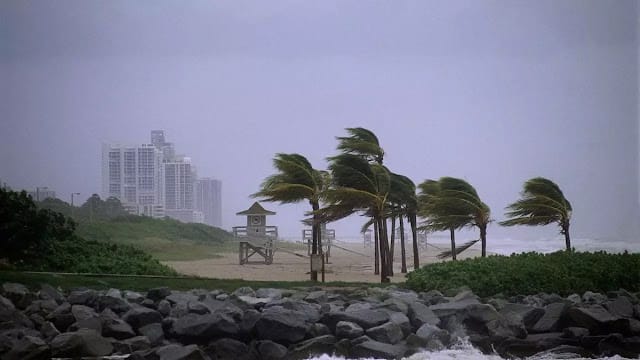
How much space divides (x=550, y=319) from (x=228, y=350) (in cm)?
219

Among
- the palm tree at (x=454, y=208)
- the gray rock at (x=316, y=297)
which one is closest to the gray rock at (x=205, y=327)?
the gray rock at (x=316, y=297)

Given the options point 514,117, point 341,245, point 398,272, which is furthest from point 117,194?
point 514,117

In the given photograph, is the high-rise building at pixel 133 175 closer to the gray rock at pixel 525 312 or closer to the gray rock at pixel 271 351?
the gray rock at pixel 271 351

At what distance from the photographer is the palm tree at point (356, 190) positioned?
413cm

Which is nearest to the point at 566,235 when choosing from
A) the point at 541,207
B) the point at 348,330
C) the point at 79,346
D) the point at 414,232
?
the point at 541,207

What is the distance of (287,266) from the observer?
4.22 m

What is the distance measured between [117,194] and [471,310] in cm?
252

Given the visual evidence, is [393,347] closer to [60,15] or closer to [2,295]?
[2,295]

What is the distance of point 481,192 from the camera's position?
4340mm

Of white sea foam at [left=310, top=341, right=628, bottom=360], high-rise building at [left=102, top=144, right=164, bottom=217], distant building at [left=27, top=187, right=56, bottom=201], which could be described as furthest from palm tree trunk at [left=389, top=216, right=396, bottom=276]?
distant building at [left=27, top=187, right=56, bottom=201]

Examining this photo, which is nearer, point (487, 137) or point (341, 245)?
point (341, 245)

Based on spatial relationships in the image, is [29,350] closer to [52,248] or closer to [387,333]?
[52,248]

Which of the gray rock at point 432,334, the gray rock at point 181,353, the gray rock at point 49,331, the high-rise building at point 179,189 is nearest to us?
the gray rock at point 181,353

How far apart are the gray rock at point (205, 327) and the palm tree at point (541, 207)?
2.05 m
